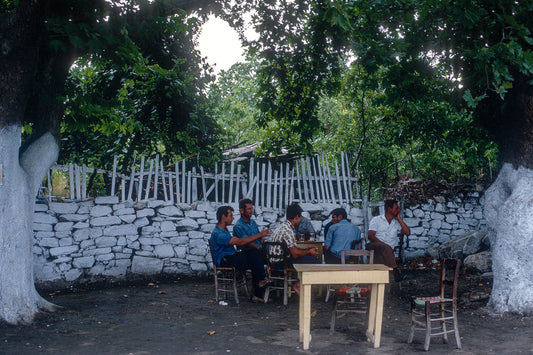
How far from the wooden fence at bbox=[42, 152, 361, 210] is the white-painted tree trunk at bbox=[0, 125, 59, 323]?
3023mm

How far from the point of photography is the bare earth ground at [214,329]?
16.1 feet

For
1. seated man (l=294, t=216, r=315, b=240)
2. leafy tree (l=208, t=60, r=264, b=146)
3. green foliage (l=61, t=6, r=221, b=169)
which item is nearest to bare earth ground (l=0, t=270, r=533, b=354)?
seated man (l=294, t=216, r=315, b=240)

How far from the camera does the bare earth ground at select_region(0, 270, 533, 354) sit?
490cm

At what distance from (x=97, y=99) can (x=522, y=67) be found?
19.9ft

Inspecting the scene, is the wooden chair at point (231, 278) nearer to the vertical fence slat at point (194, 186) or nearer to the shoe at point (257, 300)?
the shoe at point (257, 300)

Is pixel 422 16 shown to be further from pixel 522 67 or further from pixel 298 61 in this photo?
pixel 298 61

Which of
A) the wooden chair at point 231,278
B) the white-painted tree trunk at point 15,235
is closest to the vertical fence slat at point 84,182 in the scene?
the white-painted tree trunk at point 15,235

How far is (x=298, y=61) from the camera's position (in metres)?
9.52

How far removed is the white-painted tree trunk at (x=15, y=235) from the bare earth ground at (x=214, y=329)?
0.27 metres

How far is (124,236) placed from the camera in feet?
30.2

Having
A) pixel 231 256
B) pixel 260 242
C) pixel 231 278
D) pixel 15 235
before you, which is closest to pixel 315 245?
pixel 260 242

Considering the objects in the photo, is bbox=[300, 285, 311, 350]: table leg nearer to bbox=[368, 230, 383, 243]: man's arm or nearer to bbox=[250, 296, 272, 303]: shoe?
bbox=[250, 296, 272, 303]: shoe

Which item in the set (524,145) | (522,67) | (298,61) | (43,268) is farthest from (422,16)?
(43,268)

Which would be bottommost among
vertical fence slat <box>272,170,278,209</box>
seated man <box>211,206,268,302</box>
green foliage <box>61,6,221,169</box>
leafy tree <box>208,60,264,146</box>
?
seated man <box>211,206,268,302</box>
